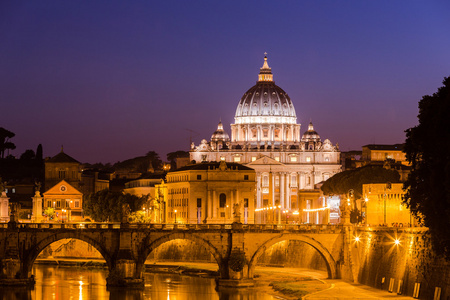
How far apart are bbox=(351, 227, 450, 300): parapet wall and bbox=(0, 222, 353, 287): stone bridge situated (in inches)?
83.3

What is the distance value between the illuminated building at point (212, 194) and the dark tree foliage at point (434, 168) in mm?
77173

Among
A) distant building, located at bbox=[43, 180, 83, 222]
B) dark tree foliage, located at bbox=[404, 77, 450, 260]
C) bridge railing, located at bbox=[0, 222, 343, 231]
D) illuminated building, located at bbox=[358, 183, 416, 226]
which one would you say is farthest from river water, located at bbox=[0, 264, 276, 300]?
distant building, located at bbox=[43, 180, 83, 222]

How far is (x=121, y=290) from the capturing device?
7381 centimetres

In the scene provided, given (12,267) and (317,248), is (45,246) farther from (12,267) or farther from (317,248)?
(317,248)

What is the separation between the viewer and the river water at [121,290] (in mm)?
71250

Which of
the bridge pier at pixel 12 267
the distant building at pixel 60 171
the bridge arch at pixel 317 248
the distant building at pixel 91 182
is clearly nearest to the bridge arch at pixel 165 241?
the bridge arch at pixel 317 248

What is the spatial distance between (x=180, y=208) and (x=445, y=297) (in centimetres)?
8422

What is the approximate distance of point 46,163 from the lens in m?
150

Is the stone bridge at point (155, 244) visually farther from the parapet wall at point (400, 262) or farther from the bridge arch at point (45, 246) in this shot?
the parapet wall at point (400, 262)

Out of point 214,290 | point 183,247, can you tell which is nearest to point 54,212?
point 183,247

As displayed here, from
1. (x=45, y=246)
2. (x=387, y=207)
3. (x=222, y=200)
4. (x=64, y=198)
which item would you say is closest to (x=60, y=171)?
(x=64, y=198)

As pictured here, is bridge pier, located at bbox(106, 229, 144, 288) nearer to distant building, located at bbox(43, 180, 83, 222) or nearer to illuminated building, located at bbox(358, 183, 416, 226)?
illuminated building, located at bbox(358, 183, 416, 226)

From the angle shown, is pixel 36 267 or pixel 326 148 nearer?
pixel 36 267

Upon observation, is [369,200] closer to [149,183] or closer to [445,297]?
[445,297]
